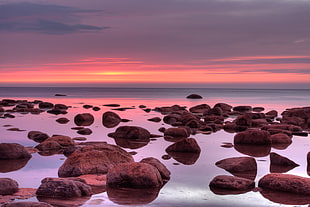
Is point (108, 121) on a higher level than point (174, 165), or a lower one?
higher

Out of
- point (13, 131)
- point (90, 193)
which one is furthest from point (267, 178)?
point (13, 131)

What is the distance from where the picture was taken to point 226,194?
7758mm

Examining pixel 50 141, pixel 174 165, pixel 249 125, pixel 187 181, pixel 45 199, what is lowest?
pixel 45 199

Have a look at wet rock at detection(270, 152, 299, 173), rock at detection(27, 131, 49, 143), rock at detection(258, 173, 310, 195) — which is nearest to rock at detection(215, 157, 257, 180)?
wet rock at detection(270, 152, 299, 173)

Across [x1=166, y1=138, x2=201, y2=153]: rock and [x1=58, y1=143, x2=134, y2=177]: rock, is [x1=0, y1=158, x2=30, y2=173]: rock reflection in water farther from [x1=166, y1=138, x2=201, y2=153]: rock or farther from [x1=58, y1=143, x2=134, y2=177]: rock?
[x1=166, y1=138, x2=201, y2=153]: rock

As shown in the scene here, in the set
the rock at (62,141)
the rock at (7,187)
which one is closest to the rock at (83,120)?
the rock at (62,141)

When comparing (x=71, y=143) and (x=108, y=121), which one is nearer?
(x=71, y=143)

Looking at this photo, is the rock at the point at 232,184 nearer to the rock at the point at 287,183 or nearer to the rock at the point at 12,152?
the rock at the point at 287,183

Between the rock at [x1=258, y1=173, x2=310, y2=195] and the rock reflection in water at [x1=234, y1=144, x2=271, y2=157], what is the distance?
4111 mm

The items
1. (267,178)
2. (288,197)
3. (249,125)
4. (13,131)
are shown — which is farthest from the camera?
(249,125)

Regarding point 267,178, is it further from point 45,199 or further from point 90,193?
point 45,199

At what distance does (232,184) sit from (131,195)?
2.01 m

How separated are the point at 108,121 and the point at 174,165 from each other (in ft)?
39.8

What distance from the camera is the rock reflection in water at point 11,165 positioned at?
9741mm
